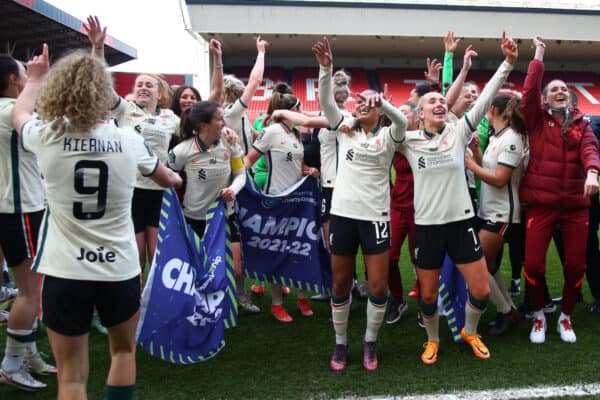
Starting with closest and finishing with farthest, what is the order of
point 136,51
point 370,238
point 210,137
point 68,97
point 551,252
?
1. point 68,97
2. point 370,238
3. point 210,137
4. point 551,252
5. point 136,51

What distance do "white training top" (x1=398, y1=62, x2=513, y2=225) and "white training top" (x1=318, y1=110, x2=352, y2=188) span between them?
1.21 meters

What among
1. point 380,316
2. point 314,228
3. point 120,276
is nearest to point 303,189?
point 314,228

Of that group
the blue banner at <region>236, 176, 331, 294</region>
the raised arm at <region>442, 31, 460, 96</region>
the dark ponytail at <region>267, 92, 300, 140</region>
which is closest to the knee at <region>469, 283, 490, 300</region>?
the blue banner at <region>236, 176, 331, 294</region>

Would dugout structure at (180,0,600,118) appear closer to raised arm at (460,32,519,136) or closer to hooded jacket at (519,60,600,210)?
hooded jacket at (519,60,600,210)

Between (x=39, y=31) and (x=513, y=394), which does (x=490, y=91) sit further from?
(x=39, y=31)

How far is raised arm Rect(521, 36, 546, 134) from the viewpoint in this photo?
148 inches

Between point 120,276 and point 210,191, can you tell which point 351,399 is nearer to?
point 120,276

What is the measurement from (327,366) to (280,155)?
2024mm

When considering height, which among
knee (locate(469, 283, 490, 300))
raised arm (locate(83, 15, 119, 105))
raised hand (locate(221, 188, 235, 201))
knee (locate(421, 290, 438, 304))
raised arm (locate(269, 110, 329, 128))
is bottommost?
knee (locate(421, 290, 438, 304))

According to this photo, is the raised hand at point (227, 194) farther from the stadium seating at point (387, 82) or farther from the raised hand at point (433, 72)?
the stadium seating at point (387, 82)

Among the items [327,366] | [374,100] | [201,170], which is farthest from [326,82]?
[327,366]

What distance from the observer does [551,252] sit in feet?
23.6

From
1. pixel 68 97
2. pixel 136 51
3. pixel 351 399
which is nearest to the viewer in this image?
pixel 68 97

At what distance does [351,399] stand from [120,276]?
63.9 inches
